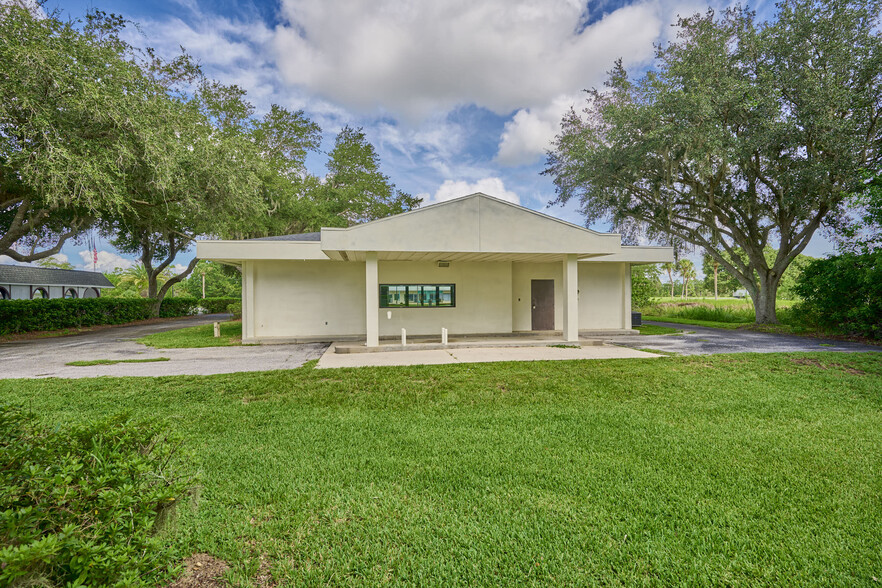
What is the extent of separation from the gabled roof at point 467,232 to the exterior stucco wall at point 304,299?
2442mm

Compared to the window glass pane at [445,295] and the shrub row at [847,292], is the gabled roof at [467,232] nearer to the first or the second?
the window glass pane at [445,295]

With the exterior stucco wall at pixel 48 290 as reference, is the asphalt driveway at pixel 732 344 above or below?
below

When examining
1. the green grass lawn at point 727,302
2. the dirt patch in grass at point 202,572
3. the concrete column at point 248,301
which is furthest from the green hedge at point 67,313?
the green grass lawn at point 727,302

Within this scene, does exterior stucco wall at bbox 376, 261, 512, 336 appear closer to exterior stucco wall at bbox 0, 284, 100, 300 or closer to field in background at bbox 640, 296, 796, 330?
field in background at bbox 640, 296, 796, 330

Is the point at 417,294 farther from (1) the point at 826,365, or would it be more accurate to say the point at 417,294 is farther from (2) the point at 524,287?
(1) the point at 826,365

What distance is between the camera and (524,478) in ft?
10.5

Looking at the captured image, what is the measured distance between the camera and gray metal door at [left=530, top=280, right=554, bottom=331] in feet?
45.2

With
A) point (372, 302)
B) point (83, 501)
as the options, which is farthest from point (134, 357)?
point (83, 501)

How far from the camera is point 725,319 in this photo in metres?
18.4

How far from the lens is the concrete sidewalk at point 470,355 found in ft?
27.2

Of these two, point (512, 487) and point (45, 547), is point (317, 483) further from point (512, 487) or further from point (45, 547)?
point (45, 547)

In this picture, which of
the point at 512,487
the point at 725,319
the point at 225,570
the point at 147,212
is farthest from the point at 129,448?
the point at 725,319

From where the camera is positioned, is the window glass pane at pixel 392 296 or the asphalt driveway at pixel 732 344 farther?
the window glass pane at pixel 392 296

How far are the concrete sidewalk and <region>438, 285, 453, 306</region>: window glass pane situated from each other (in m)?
2.78
